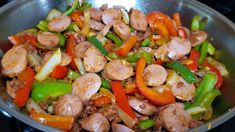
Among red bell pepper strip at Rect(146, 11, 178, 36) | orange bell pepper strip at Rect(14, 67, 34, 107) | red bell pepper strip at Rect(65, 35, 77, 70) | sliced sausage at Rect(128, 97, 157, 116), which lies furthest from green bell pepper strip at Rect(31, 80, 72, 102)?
red bell pepper strip at Rect(146, 11, 178, 36)

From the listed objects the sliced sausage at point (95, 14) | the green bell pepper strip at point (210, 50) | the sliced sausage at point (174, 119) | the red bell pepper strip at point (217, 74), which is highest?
the sliced sausage at point (95, 14)

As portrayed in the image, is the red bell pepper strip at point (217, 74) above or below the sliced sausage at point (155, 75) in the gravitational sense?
below

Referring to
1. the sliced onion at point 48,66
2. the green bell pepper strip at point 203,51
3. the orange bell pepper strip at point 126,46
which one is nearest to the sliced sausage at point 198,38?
the green bell pepper strip at point 203,51

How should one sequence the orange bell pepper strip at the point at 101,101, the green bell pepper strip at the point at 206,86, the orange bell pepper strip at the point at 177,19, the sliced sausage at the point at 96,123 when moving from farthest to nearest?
the orange bell pepper strip at the point at 177,19 → the green bell pepper strip at the point at 206,86 → the orange bell pepper strip at the point at 101,101 → the sliced sausage at the point at 96,123

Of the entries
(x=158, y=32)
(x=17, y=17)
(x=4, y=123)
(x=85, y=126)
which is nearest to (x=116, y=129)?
(x=85, y=126)

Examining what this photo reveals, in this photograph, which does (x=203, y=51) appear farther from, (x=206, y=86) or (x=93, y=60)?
(x=93, y=60)

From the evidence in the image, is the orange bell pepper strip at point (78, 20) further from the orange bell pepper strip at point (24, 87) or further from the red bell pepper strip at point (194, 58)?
the red bell pepper strip at point (194, 58)

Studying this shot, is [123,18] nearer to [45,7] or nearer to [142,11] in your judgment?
[142,11]

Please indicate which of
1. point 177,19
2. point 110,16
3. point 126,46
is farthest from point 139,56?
point 177,19
